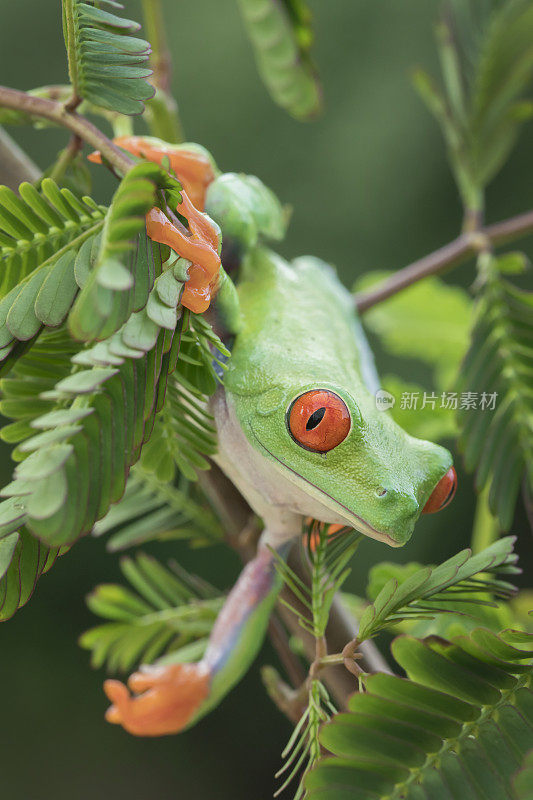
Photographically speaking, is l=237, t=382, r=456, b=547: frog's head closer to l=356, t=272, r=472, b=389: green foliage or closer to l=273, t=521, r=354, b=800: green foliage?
l=273, t=521, r=354, b=800: green foliage

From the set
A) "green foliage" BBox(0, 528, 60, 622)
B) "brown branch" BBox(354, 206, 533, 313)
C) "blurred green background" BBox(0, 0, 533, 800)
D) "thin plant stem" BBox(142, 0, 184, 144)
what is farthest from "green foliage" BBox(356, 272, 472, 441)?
"blurred green background" BBox(0, 0, 533, 800)

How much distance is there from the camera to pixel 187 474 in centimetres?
31

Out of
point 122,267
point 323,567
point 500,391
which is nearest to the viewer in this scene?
point 122,267

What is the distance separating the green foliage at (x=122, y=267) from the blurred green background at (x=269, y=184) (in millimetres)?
1526

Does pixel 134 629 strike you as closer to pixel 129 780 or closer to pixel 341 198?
pixel 129 780

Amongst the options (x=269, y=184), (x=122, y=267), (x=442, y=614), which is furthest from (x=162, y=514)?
(x=269, y=184)

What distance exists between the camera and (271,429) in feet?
0.99

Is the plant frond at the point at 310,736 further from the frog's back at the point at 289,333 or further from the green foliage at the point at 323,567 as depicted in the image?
the frog's back at the point at 289,333

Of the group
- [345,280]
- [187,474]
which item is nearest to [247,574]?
[187,474]

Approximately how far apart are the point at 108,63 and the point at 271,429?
15 centimetres

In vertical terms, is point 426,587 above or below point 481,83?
below

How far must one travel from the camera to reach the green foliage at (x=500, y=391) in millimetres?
411

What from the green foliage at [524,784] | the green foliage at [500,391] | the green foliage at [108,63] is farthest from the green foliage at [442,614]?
the green foliage at [108,63]

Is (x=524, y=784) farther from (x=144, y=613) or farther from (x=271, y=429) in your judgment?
(x=144, y=613)
